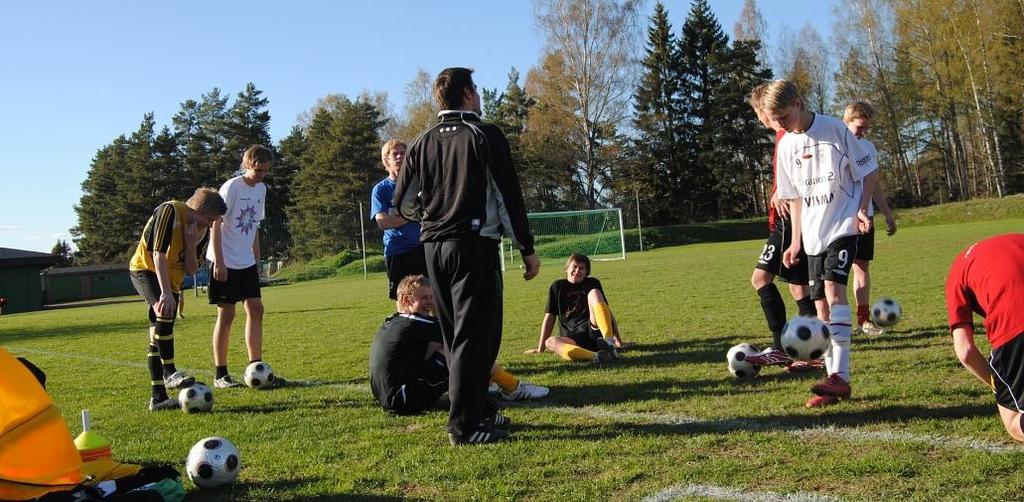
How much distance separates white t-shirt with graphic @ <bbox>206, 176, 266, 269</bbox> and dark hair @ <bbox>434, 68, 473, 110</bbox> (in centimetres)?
289

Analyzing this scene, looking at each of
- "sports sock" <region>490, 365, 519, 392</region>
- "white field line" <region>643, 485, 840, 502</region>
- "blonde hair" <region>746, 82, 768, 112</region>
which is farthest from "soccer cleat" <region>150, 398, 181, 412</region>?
"blonde hair" <region>746, 82, 768, 112</region>

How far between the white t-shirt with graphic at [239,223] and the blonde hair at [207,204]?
570mm

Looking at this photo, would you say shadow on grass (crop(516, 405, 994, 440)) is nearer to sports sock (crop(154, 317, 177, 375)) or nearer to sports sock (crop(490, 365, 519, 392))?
sports sock (crop(490, 365, 519, 392))

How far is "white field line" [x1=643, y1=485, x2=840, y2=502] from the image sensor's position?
3.02 m

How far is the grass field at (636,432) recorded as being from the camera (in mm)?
3279

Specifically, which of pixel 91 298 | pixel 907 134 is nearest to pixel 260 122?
pixel 91 298

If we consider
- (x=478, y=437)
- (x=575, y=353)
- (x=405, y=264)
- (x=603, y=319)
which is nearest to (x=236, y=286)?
(x=405, y=264)

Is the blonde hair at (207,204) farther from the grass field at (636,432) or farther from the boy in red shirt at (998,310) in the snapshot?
the boy in red shirt at (998,310)

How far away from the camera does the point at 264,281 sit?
39.3 meters

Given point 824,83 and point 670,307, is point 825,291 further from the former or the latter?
point 824,83

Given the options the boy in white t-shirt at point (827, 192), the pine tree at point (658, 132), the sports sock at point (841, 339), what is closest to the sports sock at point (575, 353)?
the boy in white t-shirt at point (827, 192)

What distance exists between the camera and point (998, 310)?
3.41 m

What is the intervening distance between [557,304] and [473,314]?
11.0 feet

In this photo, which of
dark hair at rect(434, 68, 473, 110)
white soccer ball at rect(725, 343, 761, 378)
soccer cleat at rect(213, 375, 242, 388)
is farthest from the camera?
soccer cleat at rect(213, 375, 242, 388)
